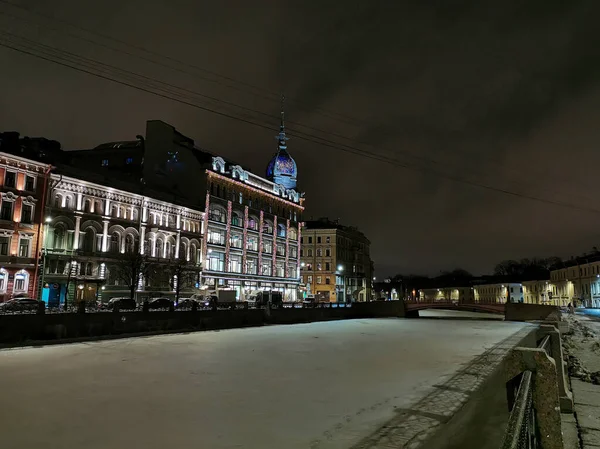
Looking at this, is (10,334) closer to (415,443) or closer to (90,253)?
(415,443)

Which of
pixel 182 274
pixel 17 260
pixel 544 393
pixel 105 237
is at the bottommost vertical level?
pixel 544 393

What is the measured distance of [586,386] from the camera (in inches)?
603

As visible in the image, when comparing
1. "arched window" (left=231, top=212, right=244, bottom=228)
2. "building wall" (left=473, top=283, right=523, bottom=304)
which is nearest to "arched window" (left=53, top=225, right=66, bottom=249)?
"arched window" (left=231, top=212, right=244, bottom=228)

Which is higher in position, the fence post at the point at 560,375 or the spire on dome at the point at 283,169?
the spire on dome at the point at 283,169

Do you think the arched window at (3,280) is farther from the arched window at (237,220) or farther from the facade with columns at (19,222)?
the arched window at (237,220)

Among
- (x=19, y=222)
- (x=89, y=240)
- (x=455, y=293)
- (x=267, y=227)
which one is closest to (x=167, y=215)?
(x=89, y=240)

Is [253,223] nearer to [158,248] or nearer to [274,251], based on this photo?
[274,251]

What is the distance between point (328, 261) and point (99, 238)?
61366 mm

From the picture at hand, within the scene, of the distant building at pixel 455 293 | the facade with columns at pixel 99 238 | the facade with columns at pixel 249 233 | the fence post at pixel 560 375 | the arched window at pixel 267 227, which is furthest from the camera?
the distant building at pixel 455 293

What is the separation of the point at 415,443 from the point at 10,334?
22.6m

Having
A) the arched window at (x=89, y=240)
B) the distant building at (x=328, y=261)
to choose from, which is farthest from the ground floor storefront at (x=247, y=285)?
the arched window at (x=89, y=240)

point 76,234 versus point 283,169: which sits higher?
point 283,169

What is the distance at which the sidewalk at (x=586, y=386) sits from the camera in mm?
9743

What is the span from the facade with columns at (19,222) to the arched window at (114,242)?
918cm
